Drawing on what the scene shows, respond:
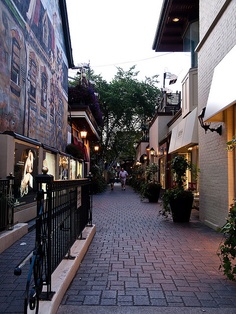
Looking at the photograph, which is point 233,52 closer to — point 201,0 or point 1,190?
point 201,0

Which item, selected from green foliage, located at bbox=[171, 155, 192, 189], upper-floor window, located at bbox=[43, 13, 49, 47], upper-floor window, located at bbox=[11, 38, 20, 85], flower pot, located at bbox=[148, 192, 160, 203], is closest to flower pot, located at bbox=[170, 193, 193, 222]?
green foliage, located at bbox=[171, 155, 192, 189]

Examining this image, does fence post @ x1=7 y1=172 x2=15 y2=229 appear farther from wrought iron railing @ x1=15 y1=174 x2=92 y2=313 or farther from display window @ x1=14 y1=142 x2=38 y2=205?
wrought iron railing @ x1=15 y1=174 x2=92 y2=313

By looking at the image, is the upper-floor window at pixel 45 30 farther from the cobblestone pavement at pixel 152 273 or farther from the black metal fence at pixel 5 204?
the cobblestone pavement at pixel 152 273

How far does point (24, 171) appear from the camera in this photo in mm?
9344

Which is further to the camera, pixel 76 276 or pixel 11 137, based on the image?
pixel 11 137

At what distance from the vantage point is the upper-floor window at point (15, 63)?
905 cm

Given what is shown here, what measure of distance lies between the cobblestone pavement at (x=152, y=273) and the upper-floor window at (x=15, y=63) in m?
4.83

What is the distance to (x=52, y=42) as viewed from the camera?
1381 centimetres

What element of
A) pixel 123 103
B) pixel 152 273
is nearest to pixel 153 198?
pixel 152 273

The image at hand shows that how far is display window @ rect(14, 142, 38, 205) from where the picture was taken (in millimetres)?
8727

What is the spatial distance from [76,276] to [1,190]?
8.88ft

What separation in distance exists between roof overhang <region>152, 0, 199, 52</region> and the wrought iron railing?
1018cm


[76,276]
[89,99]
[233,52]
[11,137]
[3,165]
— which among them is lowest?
[76,276]

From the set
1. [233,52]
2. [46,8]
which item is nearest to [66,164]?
[46,8]
